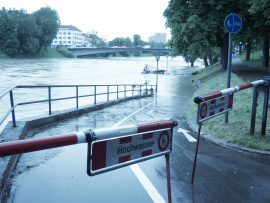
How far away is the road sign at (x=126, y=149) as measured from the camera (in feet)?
8.14

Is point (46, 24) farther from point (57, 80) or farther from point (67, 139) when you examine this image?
point (67, 139)

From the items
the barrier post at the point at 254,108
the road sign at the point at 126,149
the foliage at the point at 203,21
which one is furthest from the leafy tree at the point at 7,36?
the road sign at the point at 126,149

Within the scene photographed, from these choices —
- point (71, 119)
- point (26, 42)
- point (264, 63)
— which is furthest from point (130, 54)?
point (71, 119)

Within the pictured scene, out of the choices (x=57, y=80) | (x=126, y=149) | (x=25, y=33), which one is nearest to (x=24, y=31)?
(x=25, y=33)

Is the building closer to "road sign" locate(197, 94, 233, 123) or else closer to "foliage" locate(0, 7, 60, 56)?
"foliage" locate(0, 7, 60, 56)

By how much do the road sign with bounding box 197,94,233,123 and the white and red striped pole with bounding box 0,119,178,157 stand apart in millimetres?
1307

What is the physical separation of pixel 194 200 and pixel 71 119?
5.87m

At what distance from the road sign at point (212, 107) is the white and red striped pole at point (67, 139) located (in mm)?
1307

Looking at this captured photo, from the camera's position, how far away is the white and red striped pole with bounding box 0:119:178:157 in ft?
6.12

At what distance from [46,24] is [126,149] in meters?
95.8

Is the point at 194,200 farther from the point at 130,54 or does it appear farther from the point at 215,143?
the point at 130,54

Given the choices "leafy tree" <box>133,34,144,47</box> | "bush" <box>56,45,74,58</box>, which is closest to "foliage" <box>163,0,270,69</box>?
"bush" <box>56,45,74,58</box>

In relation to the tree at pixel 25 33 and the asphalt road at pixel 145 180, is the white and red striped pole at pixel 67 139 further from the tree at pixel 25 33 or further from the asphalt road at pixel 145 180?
the tree at pixel 25 33

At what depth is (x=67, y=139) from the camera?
7.03 feet
